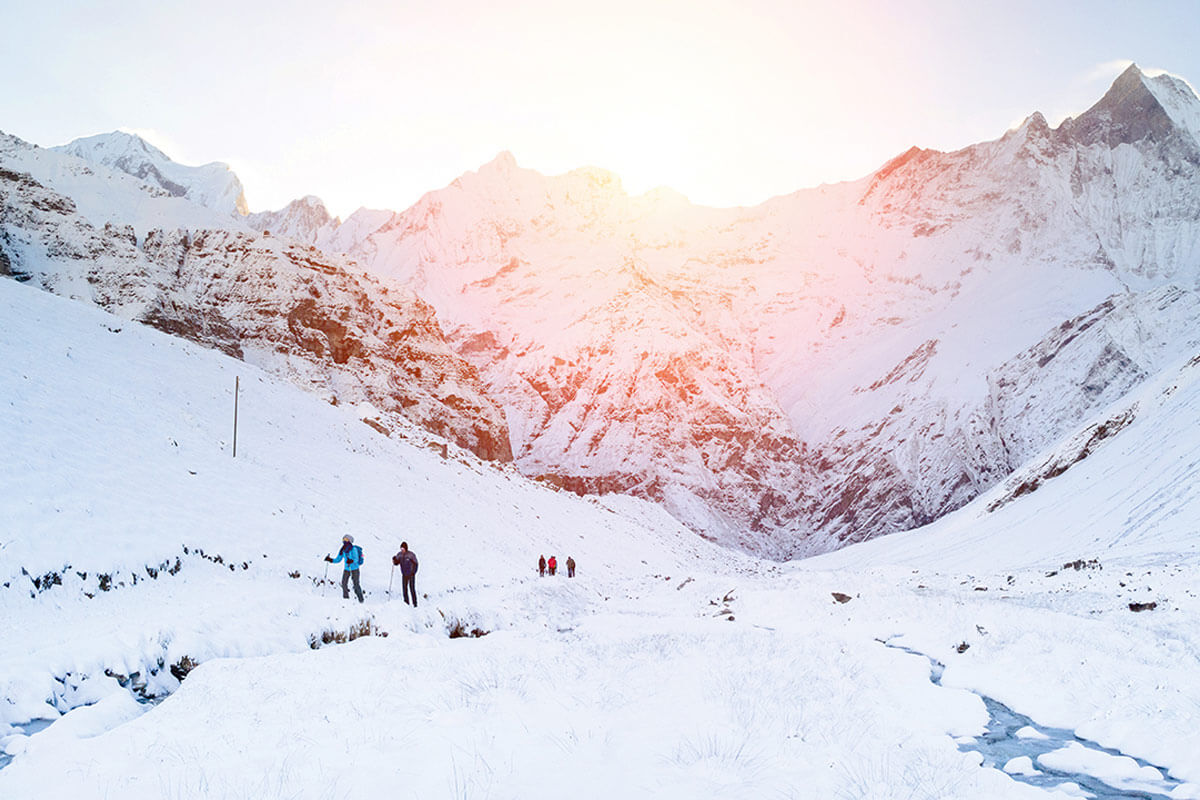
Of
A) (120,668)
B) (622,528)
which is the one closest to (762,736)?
(120,668)

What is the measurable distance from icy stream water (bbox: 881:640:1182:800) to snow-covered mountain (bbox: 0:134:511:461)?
237 ft

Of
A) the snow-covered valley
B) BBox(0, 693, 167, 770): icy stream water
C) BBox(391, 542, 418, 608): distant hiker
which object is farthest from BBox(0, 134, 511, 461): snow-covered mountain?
BBox(0, 693, 167, 770): icy stream water

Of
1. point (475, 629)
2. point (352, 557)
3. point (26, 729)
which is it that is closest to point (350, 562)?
point (352, 557)

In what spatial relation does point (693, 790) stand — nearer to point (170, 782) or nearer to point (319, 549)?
point (170, 782)

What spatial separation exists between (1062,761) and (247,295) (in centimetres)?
11890

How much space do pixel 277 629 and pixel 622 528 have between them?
56269mm

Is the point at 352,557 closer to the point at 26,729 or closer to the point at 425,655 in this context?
the point at 425,655

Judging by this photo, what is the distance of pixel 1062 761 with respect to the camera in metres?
7.48

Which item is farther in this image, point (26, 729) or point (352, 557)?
point (352, 557)

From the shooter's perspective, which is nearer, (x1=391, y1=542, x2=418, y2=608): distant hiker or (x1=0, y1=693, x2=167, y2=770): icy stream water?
(x1=0, y1=693, x2=167, y2=770): icy stream water

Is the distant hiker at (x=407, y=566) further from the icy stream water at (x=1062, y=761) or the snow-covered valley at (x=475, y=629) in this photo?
the icy stream water at (x=1062, y=761)

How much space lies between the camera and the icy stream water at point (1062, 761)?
671 centimetres

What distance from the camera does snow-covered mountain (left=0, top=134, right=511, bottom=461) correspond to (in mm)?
90688

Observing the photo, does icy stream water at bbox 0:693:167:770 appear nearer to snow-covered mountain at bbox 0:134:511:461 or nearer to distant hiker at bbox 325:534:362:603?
distant hiker at bbox 325:534:362:603
